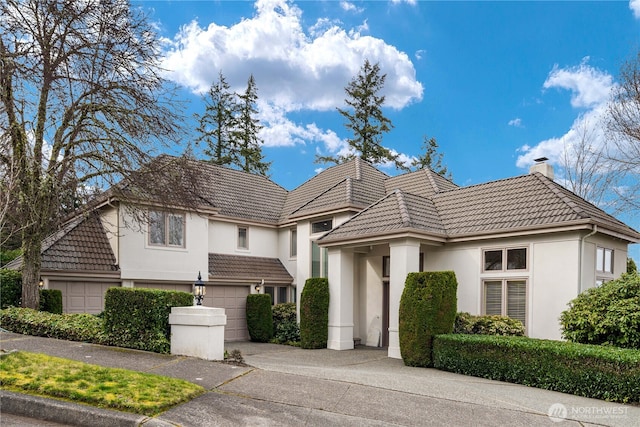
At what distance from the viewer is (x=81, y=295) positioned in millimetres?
16219

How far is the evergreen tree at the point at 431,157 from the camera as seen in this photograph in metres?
40.5

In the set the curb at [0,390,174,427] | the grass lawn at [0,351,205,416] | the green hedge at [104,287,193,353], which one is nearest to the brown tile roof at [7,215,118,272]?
the green hedge at [104,287,193,353]

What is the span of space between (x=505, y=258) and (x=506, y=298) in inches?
43.5

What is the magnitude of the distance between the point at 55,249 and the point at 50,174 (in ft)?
12.0

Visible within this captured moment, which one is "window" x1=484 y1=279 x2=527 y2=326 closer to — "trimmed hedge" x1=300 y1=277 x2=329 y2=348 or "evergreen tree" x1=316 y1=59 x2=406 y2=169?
"trimmed hedge" x1=300 y1=277 x2=329 y2=348

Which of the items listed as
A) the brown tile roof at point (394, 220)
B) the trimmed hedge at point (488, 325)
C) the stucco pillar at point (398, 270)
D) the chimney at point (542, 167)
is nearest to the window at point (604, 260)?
the trimmed hedge at point (488, 325)

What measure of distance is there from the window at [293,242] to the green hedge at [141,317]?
10.7 meters

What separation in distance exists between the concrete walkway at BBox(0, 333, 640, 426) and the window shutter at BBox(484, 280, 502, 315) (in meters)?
3.41

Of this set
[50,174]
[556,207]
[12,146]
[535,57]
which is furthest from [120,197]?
[535,57]

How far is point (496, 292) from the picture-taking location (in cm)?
1395

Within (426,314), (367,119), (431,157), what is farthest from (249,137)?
(426,314)

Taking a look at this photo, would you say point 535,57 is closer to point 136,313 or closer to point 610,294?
point 610,294

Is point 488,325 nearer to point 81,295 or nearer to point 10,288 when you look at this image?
point 81,295

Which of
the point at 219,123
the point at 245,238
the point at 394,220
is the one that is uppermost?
the point at 219,123
